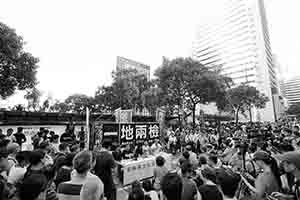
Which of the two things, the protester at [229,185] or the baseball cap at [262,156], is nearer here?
the protester at [229,185]

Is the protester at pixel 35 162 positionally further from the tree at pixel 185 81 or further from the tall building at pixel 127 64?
the tall building at pixel 127 64

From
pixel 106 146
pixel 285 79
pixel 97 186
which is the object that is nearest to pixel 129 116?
pixel 106 146

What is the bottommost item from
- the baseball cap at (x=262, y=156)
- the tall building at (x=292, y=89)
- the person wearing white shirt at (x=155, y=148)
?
the person wearing white shirt at (x=155, y=148)

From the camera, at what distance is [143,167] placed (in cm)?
569

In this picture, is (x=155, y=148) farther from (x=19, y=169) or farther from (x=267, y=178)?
(x=19, y=169)

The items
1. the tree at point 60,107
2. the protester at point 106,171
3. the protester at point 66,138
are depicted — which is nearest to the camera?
the protester at point 106,171

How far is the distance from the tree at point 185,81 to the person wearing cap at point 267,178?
14534 mm

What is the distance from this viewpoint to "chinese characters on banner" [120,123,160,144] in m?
6.92

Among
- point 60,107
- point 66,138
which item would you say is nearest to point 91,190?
point 66,138

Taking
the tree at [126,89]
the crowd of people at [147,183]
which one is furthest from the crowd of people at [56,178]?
the tree at [126,89]

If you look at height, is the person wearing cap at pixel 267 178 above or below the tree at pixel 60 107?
below

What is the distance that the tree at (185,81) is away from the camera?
16625 mm

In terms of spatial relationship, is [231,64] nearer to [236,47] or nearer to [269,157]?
[236,47]

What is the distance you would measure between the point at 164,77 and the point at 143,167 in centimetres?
1299
